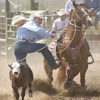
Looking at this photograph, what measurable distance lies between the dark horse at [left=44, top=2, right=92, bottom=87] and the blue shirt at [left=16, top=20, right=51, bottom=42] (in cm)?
83

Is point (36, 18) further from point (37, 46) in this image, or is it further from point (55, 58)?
point (55, 58)

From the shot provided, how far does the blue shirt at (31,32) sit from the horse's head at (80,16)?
87cm

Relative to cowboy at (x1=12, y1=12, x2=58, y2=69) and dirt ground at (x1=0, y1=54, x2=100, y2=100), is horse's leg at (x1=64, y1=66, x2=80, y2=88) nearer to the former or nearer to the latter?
dirt ground at (x1=0, y1=54, x2=100, y2=100)

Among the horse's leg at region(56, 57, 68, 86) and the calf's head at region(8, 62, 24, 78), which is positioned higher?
the calf's head at region(8, 62, 24, 78)

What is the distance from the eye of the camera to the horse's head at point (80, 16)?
870 cm

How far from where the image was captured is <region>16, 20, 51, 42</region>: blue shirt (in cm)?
827

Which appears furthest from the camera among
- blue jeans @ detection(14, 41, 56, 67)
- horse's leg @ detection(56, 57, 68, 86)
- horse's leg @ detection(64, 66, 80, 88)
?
horse's leg @ detection(56, 57, 68, 86)

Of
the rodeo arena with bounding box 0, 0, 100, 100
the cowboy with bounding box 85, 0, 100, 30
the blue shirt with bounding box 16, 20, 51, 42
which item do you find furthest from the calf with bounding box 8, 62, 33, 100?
the cowboy with bounding box 85, 0, 100, 30

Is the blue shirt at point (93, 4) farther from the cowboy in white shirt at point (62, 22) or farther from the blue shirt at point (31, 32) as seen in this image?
the blue shirt at point (31, 32)

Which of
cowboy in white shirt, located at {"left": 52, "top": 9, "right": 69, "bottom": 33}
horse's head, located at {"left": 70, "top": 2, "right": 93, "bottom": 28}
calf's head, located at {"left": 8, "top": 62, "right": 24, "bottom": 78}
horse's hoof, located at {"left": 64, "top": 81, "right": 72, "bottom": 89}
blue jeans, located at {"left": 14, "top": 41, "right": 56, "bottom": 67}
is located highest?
horse's head, located at {"left": 70, "top": 2, "right": 93, "bottom": 28}

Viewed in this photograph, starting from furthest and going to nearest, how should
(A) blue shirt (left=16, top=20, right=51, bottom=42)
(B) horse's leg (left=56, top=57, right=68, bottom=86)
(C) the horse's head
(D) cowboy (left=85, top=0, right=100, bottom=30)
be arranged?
(D) cowboy (left=85, top=0, right=100, bottom=30) → (B) horse's leg (left=56, top=57, right=68, bottom=86) → (C) the horse's head → (A) blue shirt (left=16, top=20, right=51, bottom=42)

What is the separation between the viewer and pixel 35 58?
1576 cm

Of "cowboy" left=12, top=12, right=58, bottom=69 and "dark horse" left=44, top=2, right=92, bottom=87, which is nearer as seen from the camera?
"cowboy" left=12, top=12, right=58, bottom=69

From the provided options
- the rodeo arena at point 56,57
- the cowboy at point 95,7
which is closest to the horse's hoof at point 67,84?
the rodeo arena at point 56,57
